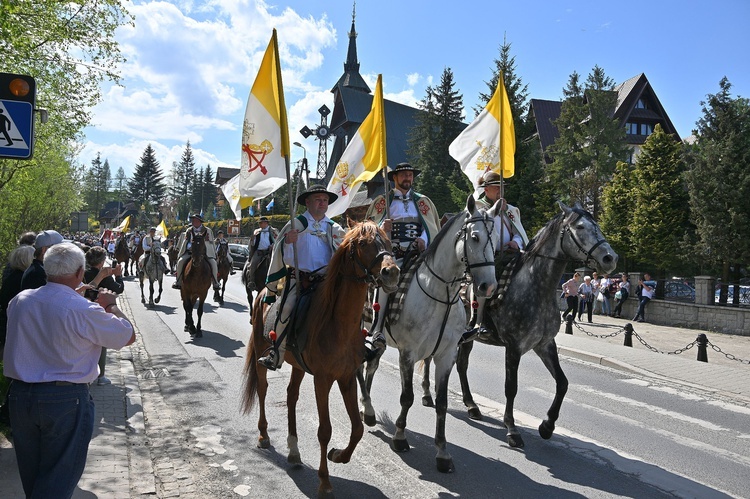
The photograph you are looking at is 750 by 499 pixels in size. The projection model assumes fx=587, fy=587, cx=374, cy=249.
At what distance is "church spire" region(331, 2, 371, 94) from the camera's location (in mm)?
73500

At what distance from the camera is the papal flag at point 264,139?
656 cm

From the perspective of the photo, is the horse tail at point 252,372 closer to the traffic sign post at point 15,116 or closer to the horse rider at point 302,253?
the horse rider at point 302,253

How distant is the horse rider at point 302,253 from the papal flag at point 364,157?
155 centimetres

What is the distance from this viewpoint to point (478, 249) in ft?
20.4

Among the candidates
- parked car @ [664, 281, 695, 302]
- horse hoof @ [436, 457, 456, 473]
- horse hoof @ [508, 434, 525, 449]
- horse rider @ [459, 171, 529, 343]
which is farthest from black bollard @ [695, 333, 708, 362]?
parked car @ [664, 281, 695, 302]

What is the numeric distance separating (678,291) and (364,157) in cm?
2099

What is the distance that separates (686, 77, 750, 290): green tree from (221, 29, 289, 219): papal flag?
86.2ft

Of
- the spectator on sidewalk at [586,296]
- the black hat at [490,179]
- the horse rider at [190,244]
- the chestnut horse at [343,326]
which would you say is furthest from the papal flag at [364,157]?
the spectator on sidewalk at [586,296]

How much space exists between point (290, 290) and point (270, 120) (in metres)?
1.98

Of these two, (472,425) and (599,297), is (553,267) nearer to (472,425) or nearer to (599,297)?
(472,425)

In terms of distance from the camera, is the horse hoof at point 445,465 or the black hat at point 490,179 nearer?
the horse hoof at point 445,465

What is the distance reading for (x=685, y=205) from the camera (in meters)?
30.3

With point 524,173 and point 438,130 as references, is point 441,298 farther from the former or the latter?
point 438,130

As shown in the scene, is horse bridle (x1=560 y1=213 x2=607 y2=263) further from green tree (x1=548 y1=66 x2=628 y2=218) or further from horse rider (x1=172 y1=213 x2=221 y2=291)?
green tree (x1=548 y1=66 x2=628 y2=218)
